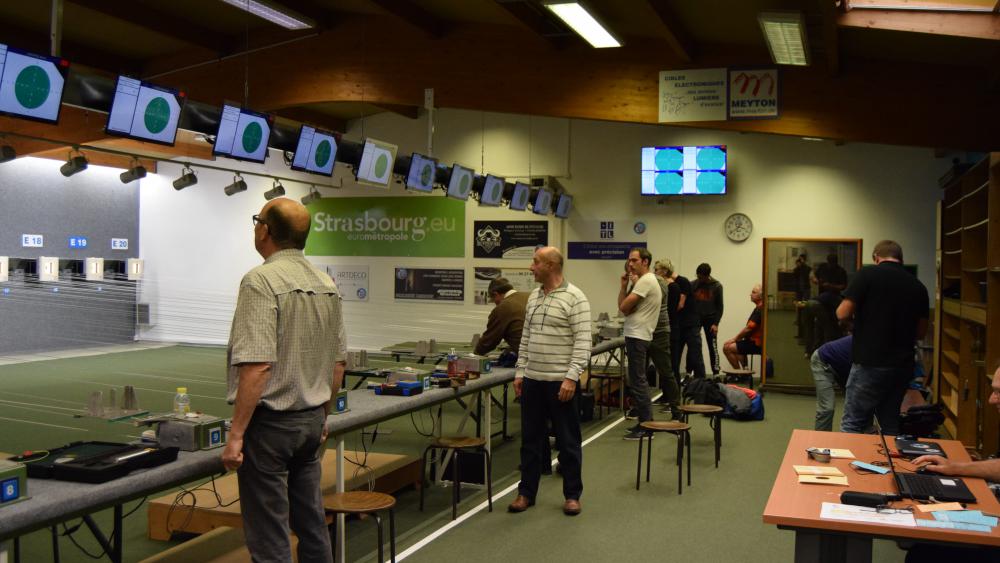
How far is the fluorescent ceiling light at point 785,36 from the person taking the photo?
577cm

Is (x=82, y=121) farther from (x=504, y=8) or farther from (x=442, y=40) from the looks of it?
(x=504, y=8)

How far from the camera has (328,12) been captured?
8.97 metres

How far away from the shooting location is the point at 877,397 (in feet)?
16.0

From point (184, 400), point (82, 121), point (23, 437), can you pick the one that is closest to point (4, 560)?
point (184, 400)

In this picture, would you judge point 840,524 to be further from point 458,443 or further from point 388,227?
point 388,227

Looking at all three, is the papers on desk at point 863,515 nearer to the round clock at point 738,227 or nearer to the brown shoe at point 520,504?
the brown shoe at point 520,504

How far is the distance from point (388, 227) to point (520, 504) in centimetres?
900

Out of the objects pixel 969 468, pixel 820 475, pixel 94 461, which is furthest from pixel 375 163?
pixel 969 468

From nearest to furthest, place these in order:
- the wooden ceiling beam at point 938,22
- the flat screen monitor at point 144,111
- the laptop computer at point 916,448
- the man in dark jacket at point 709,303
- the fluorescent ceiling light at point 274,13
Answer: the laptop computer at point 916,448 < the wooden ceiling beam at point 938,22 < the flat screen monitor at point 144,111 < the fluorescent ceiling light at point 274,13 < the man in dark jacket at point 709,303

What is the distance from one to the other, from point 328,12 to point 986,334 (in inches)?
268

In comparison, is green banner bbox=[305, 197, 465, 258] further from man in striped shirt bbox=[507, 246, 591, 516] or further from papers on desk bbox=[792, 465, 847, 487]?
papers on desk bbox=[792, 465, 847, 487]

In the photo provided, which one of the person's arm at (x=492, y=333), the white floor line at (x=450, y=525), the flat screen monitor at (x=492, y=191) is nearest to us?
the white floor line at (x=450, y=525)

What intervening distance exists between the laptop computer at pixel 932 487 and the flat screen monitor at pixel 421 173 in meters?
6.34

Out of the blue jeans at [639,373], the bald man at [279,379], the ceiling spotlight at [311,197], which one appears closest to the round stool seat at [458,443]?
the blue jeans at [639,373]
